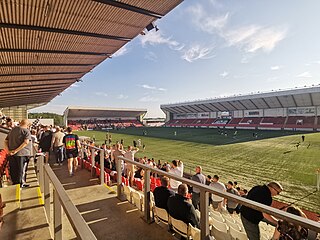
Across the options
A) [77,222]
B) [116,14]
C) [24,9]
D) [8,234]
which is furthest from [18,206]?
[116,14]

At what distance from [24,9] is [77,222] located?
5749mm

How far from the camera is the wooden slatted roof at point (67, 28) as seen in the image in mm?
5117

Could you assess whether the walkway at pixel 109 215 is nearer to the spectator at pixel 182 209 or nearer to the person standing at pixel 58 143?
the spectator at pixel 182 209

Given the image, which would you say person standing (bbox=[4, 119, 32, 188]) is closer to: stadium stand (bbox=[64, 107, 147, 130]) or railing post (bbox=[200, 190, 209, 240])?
railing post (bbox=[200, 190, 209, 240])

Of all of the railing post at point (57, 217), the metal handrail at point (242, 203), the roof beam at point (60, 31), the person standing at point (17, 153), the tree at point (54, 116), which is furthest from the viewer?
the tree at point (54, 116)

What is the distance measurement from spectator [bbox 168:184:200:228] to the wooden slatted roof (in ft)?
15.8

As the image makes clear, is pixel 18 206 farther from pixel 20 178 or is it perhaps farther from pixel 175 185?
pixel 175 185

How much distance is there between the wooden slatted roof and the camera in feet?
16.8

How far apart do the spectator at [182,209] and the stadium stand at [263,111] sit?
47.3 metres

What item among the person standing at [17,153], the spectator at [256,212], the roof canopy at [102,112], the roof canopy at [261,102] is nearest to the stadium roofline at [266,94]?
the roof canopy at [261,102]

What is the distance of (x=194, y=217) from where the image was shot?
3.01 metres

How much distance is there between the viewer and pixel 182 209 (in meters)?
2.99

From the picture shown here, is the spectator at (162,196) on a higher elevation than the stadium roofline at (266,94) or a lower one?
lower

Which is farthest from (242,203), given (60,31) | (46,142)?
(46,142)
